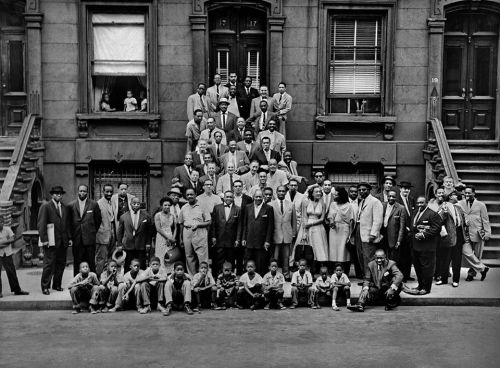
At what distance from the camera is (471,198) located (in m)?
15.6

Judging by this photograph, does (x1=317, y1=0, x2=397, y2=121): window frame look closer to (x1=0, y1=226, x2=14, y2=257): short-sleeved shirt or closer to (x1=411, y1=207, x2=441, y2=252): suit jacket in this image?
(x1=411, y1=207, x2=441, y2=252): suit jacket

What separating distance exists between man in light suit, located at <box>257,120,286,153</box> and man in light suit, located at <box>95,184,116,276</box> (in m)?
3.75

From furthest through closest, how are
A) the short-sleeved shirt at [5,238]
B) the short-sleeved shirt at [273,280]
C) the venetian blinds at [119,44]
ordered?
the venetian blinds at [119,44]
the short-sleeved shirt at [5,238]
the short-sleeved shirt at [273,280]

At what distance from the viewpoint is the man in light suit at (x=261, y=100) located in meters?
17.7

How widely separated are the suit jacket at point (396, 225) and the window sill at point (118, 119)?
23.4ft

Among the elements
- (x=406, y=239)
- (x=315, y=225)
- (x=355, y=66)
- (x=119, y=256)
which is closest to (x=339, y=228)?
(x=315, y=225)

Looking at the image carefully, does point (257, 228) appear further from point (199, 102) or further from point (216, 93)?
point (216, 93)

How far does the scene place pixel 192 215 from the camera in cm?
1439

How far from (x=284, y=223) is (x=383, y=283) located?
7.40 feet

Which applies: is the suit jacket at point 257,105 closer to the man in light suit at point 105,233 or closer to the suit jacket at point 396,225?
Result: the man in light suit at point 105,233

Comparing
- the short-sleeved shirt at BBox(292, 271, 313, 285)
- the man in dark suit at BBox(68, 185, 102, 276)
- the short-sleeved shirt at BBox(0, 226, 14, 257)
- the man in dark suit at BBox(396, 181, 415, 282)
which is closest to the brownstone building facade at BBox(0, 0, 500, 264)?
the man in dark suit at BBox(396, 181, 415, 282)

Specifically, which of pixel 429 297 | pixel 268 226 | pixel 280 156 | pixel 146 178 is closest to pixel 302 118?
pixel 280 156

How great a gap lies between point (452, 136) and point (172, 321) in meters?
10.5

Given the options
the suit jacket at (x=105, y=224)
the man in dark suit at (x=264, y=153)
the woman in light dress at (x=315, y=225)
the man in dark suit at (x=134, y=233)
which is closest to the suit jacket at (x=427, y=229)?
the woman in light dress at (x=315, y=225)
